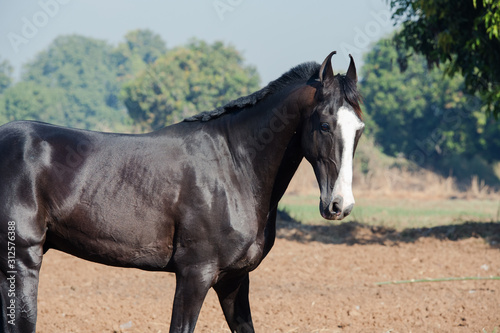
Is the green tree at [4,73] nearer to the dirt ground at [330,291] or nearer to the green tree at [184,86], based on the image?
the green tree at [184,86]

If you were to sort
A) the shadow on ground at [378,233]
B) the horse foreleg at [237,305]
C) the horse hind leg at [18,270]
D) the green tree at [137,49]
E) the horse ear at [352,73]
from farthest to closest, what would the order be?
the green tree at [137,49] < the shadow on ground at [378,233] < the horse foreleg at [237,305] < the horse ear at [352,73] < the horse hind leg at [18,270]

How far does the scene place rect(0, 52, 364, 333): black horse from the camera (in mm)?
3721

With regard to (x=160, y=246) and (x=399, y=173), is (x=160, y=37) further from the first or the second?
(x=160, y=246)

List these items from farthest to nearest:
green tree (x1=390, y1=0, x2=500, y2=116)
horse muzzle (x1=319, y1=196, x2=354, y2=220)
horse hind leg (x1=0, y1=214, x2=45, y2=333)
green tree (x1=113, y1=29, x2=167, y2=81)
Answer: green tree (x1=113, y1=29, x2=167, y2=81)
green tree (x1=390, y1=0, x2=500, y2=116)
horse hind leg (x1=0, y1=214, x2=45, y2=333)
horse muzzle (x1=319, y1=196, x2=354, y2=220)

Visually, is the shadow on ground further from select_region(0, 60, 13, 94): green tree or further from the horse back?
select_region(0, 60, 13, 94): green tree

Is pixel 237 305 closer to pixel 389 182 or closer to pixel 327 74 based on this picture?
pixel 327 74

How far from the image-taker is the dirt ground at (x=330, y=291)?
240 inches

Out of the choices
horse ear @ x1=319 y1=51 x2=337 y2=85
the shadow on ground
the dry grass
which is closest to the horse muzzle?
horse ear @ x1=319 y1=51 x2=337 y2=85

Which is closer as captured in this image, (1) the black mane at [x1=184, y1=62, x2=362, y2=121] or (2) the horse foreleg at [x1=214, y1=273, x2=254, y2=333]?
(1) the black mane at [x1=184, y1=62, x2=362, y2=121]

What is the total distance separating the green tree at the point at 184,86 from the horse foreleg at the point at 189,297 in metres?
35.7

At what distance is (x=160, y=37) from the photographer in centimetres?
9306

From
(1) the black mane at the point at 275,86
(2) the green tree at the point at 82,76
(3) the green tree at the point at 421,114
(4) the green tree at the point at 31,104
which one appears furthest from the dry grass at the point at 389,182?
(2) the green tree at the point at 82,76

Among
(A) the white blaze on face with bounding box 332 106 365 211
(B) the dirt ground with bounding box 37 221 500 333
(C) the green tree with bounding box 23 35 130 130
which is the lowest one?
(B) the dirt ground with bounding box 37 221 500 333

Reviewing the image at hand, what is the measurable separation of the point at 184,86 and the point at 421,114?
52.7 ft
